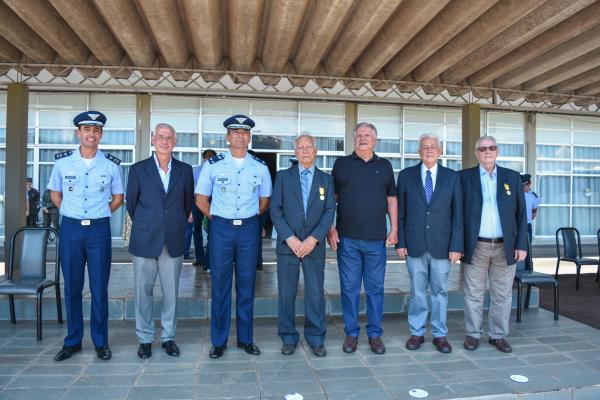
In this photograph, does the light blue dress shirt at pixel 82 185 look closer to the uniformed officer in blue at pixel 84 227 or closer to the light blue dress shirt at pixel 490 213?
the uniformed officer in blue at pixel 84 227

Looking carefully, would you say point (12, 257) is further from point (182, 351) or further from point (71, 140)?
point (71, 140)

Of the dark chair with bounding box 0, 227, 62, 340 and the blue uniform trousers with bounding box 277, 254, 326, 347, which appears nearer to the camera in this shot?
the blue uniform trousers with bounding box 277, 254, 326, 347

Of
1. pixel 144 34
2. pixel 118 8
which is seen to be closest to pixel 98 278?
pixel 118 8

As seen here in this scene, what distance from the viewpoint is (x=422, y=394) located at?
2.73 metres

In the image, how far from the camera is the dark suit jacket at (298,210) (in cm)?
333

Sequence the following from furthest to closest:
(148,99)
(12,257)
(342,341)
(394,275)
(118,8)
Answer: (148,99) → (394,275) → (118,8) → (12,257) → (342,341)

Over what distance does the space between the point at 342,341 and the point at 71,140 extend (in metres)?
8.62

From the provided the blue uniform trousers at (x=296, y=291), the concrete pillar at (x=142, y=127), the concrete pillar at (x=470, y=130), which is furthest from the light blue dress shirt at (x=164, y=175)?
the concrete pillar at (x=470, y=130)

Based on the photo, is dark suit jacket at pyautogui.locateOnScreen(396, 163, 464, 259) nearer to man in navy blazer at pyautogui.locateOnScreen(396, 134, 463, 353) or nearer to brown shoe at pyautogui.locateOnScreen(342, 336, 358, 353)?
man in navy blazer at pyautogui.locateOnScreen(396, 134, 463, 353)

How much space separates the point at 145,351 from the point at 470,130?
25.3ft

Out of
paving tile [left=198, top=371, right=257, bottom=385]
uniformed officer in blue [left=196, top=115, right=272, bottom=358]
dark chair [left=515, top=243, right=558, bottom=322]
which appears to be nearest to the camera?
paving tile [left=198, top=371, right=257, bottom=385]

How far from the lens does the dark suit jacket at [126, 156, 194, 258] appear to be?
3.24 meters

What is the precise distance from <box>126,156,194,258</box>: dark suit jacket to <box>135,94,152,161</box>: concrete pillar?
6807 mm

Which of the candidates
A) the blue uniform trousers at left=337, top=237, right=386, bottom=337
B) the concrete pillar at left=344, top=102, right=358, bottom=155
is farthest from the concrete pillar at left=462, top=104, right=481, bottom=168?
the blue uniform trousers at left=337, top=237, right=386, bottom=337
